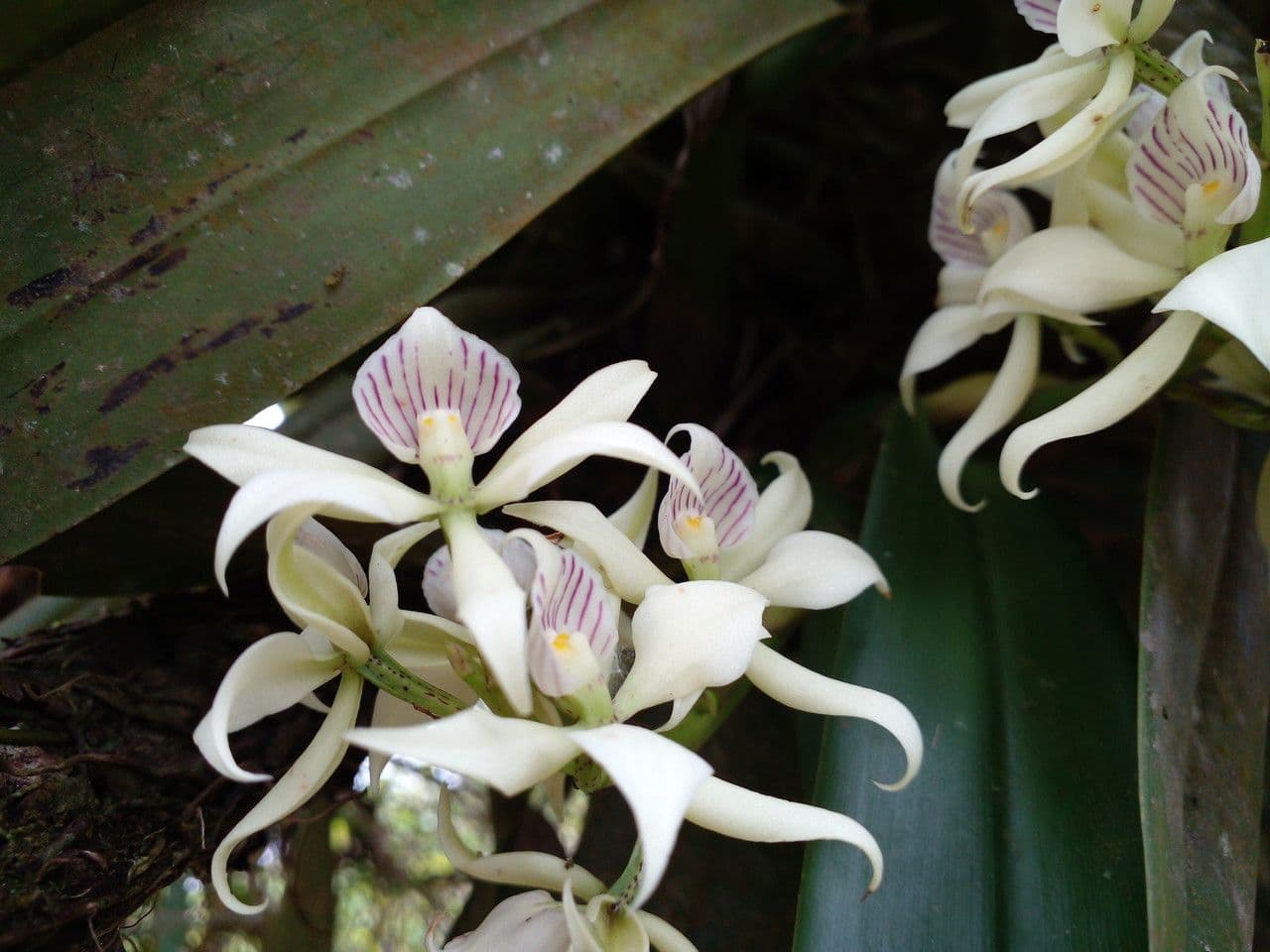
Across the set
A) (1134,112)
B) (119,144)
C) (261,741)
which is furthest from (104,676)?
(1134,112)

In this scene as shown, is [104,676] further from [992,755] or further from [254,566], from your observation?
[992,755]

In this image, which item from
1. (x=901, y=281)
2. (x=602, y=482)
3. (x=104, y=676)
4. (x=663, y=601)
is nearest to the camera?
(x=663, y=601)

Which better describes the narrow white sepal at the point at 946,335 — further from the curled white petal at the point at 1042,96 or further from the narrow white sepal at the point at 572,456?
the narrow white sepal at the point at 572,456

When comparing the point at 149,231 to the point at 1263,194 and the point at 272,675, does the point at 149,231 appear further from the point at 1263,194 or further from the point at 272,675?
the point at 1263,194

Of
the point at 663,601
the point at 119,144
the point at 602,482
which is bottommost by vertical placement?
the point at 602,482

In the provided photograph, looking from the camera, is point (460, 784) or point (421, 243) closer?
point (421, 243)

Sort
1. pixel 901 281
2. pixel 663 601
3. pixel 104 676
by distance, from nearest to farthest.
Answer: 1. pixel 663 601
2. pixel 104 676
3. pixel 901 281

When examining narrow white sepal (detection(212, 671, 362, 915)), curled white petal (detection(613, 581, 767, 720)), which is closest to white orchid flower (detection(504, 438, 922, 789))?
curled white petal (detection(613, 581, 767, 720))
